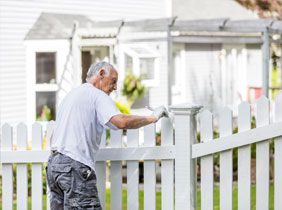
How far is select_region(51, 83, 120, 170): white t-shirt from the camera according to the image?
5.66 m

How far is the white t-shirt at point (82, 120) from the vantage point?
5.66 meters

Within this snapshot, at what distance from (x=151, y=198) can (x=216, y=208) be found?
105 inches

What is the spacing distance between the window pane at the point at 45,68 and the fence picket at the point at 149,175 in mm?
9107

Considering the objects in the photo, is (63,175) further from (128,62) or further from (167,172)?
(128,62)

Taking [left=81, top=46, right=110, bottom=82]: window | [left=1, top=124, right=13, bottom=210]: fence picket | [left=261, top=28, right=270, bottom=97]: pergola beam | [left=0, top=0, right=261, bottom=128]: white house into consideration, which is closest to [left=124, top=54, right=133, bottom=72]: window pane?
[left=0, top=0, right=261, bottom=128]: white house

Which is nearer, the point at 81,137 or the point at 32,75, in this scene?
the point at 81,137

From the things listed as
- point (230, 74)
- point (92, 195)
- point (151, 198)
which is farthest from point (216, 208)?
point (230, 74)

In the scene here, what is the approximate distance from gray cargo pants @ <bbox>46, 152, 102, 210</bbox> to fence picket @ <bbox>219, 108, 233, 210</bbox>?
113 cm

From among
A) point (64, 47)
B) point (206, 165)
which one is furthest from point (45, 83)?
point (206, 165)

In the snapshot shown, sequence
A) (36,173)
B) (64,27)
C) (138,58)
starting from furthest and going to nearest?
(138,58), (64,27), (36,173)

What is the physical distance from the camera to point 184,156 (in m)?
6.14

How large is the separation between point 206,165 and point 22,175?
1.60m

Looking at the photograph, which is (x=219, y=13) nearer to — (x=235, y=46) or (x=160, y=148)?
(x=235, y=46)

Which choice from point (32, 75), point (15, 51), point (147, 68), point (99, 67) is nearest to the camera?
point (99, 67)
